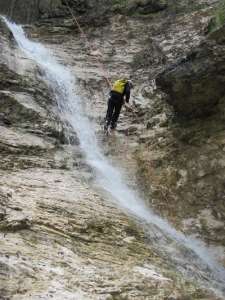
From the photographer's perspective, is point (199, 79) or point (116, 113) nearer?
point (199, 79)

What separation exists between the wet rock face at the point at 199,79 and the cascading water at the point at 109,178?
100 inches

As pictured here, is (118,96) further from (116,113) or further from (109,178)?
(109,178)

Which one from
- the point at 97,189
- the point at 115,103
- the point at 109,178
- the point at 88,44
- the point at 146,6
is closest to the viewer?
the point at 97,189

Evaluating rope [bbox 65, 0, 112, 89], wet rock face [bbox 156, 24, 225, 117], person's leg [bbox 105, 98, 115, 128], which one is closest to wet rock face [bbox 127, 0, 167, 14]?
rope [bbox 65, 0, 112, 89]

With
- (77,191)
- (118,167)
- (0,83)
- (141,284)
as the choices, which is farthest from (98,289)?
(0,83)

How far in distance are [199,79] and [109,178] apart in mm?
3315

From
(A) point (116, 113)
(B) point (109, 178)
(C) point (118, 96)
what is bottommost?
(B) point (109, 178)

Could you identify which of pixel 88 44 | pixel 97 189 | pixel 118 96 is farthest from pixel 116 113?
pixel 88 44

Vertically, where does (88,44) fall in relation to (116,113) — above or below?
above

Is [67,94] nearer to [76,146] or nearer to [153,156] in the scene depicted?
[76,146]

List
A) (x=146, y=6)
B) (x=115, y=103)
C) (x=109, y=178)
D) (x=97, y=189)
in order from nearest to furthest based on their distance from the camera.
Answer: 1. (x=97, y=189)
2. (x=109, y=178)
3. (x=115, y=103)
4. (x=146, y=6)

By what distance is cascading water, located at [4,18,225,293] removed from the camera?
958 centimetres

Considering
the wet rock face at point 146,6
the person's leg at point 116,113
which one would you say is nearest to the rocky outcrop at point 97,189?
the person's leg at point 116,113

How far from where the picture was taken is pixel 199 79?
1177 cm
